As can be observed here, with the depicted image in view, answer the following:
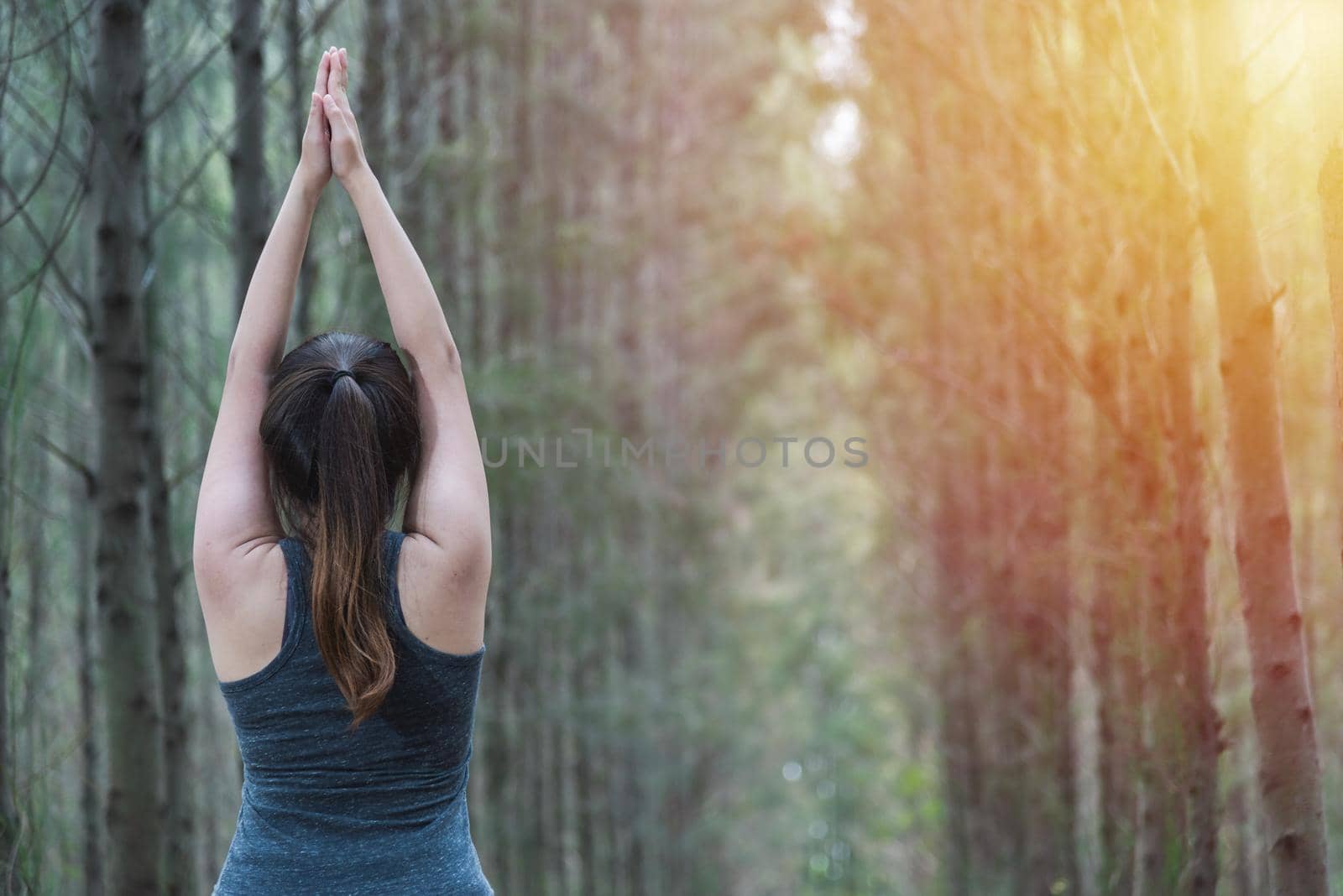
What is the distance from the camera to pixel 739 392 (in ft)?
39.3

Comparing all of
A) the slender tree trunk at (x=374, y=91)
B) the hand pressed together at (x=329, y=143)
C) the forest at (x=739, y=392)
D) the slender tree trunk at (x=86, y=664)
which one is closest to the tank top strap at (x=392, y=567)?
the hand pressed together at (x=329, y=143)

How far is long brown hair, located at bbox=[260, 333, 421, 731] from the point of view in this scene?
1.32 meters

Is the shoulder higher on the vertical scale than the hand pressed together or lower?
lower

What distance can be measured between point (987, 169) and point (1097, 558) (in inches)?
93.8

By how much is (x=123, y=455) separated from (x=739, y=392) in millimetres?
9468

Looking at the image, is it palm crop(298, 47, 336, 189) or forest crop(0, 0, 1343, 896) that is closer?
palm crop(298, 47, 336, 189)

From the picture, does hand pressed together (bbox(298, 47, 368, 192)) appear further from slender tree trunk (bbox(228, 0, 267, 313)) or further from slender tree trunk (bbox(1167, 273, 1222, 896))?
slender tree trunk (bbox(1167, 273, 1222, 896))

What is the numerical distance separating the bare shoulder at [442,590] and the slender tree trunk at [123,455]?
165 centimetres

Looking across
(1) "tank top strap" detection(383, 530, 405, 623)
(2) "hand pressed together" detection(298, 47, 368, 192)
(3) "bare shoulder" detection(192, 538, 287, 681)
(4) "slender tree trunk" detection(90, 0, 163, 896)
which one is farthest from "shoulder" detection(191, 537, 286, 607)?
(4) "slender tree trunk" detection(90, 0, 163, 896)

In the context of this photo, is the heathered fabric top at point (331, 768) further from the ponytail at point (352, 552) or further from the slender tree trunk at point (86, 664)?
the slender tree trunk at point (86, 664)

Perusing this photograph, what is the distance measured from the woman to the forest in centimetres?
131

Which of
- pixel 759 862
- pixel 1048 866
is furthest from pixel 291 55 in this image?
pixel 759 862

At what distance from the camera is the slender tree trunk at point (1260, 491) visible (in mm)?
2158

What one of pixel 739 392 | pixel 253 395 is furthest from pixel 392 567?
pixel 739 392
